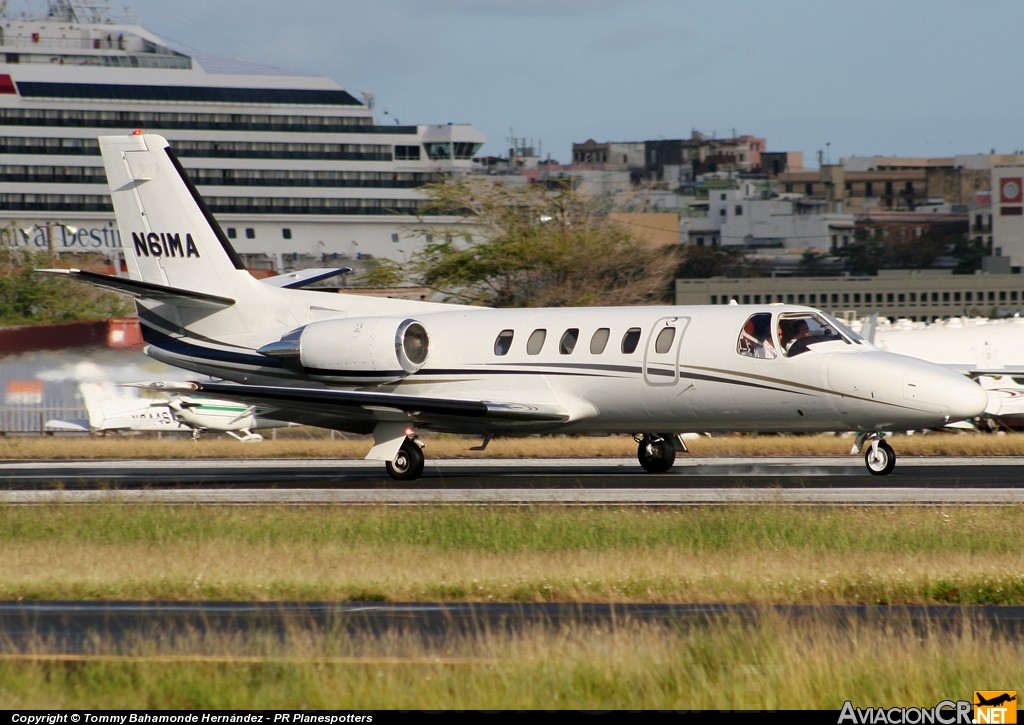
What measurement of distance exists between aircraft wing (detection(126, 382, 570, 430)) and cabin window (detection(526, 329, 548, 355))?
2.98ft

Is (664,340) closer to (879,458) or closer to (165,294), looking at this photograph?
(879,458)

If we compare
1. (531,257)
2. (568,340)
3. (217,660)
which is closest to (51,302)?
(531,257)

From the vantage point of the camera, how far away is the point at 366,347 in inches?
864

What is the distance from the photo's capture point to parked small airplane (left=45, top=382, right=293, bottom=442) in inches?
1623

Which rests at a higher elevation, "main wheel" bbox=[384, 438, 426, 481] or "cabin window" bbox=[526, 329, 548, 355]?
"cabin window" bbox=[526, 329, 548, 355]

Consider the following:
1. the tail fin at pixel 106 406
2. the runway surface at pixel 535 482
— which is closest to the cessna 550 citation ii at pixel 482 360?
the runway surface at pixel 535 482

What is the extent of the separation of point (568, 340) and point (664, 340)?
166 cm

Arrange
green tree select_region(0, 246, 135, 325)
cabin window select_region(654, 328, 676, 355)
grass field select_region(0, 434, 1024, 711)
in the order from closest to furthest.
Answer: grass field select_region(0, 434, 1024, 711) < cabin window select_region(654, 328, 676, 355) < green tree select_region(0, 246, 135, 325)

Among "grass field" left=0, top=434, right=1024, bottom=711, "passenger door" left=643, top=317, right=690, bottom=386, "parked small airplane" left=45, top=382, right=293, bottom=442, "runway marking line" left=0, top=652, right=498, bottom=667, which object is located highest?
"passenger door" left=643, top=317, right=690, bottom=386

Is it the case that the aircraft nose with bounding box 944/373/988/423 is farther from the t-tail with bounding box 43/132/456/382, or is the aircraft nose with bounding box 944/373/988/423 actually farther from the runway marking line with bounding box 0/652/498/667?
the runway marking line with bounding box 0/652/498/667

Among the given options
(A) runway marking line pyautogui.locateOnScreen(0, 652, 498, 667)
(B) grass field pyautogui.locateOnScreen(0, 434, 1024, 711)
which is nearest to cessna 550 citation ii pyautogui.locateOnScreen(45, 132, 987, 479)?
(B) grass field pyautogui.locateOnScreen(0, 434, 1024, 711)

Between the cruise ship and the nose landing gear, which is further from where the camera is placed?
the cruise ship

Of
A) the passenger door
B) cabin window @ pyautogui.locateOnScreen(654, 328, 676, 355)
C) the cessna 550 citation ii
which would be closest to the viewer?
the cessna 550 citation ii

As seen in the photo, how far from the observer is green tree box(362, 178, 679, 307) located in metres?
46.1
